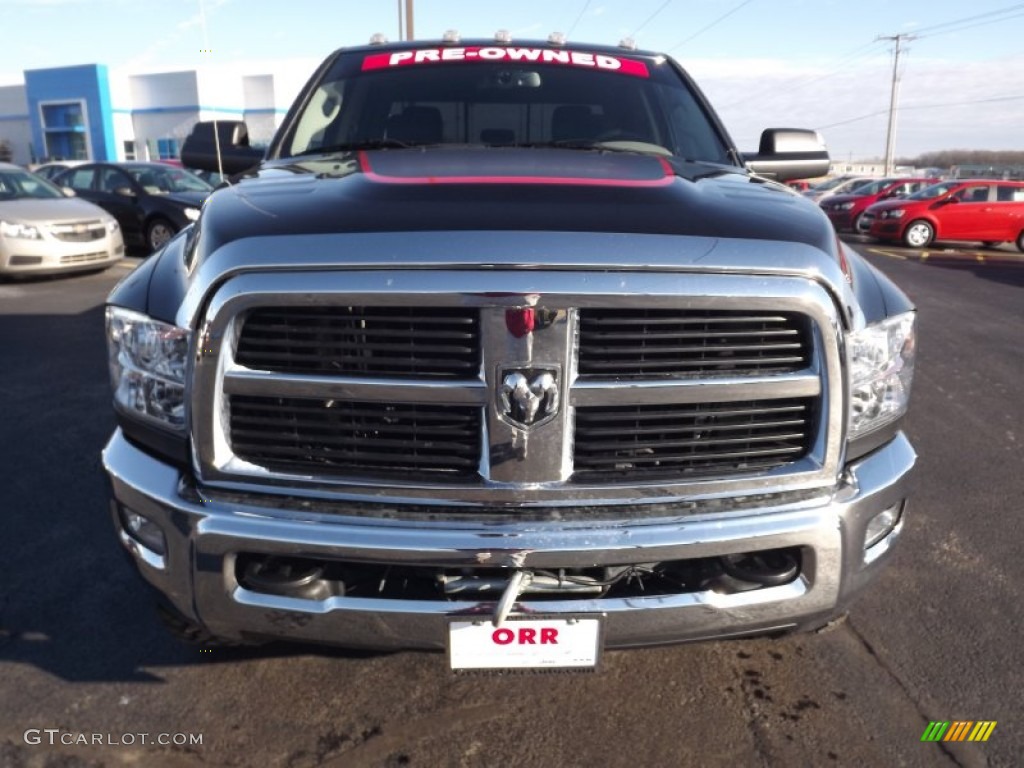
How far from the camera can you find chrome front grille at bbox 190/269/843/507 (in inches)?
74.9

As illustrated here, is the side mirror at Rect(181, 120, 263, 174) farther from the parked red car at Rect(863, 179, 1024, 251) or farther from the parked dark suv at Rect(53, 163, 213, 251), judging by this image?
the parked red car at Rect(863, 179, 1024, 251)

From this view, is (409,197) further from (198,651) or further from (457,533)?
(198,651)

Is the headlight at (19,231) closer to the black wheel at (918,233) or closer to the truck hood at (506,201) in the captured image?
the truck hood at (506,201)

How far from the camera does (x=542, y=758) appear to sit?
2332 mm

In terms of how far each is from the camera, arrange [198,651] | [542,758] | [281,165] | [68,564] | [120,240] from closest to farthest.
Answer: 1. [542,758]
2. [198,651]
3. [281,165]
4. [68,564]
5. [120,240]

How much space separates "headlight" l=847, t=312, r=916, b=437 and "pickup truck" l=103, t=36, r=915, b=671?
0.02 meters

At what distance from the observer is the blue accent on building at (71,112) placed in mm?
49062

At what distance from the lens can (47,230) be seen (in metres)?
10.1

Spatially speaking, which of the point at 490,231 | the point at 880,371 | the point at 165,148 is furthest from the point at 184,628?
the point at 165,148

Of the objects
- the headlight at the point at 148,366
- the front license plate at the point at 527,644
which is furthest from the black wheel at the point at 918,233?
the headlight at the point at 148,366

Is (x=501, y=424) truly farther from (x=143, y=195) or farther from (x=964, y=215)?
(x=964, y=215)

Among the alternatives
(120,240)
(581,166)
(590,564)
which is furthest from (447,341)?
(120,240)

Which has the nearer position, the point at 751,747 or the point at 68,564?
the point at 751,747

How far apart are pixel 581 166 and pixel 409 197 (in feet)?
2.38
